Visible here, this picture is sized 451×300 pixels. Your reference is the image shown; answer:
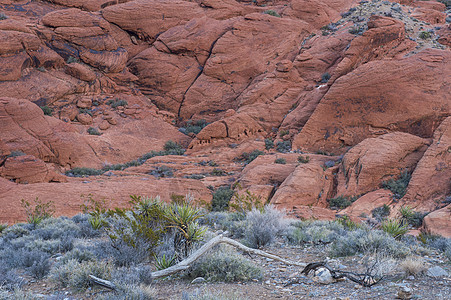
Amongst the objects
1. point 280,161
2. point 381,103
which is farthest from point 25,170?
point 381,103

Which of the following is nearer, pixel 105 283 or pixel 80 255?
pixel 105 283

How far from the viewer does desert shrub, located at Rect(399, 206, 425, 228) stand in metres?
12.9

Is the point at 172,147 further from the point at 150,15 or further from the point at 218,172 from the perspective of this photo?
the point at 150,15

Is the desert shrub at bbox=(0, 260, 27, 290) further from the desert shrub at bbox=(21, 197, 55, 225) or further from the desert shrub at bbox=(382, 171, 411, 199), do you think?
the desert shrub at bbox=(382, 171, 411, 199)

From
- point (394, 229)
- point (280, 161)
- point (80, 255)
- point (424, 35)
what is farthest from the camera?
point (424, 35)

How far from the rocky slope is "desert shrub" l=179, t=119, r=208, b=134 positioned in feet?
1.57

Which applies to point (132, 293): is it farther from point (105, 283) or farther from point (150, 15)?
point (150, 15)

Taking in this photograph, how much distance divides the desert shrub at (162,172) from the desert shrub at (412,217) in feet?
40.8

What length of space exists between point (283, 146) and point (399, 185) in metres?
9.36

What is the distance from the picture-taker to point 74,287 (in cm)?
472

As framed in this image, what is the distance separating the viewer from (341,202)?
52.0ft

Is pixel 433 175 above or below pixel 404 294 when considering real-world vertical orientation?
below

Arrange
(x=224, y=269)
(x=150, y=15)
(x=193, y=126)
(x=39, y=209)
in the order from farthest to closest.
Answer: (x=150, y=15) < (x=193, y=126) < (x=39, y=209) < (x=224, y=269)

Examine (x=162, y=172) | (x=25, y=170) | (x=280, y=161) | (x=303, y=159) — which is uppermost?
(x=25, y=170)
